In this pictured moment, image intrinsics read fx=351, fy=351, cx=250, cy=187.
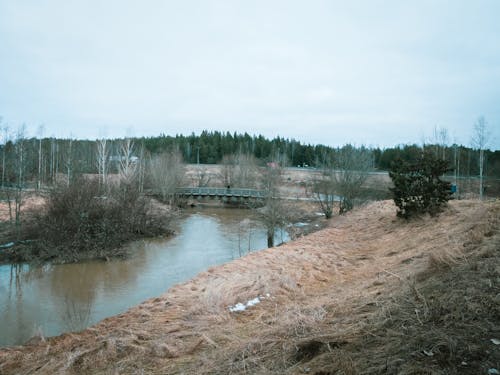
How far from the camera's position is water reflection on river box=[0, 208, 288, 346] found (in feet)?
33.5

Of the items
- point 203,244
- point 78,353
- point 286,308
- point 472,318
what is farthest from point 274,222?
point 472,318

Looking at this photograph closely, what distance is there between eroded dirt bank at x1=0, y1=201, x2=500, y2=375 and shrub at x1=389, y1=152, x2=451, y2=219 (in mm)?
3582

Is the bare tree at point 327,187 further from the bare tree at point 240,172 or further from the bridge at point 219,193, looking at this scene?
the bare tree at point 240,172

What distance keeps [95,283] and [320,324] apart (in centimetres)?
1175

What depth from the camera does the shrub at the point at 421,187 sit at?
41.8 ft

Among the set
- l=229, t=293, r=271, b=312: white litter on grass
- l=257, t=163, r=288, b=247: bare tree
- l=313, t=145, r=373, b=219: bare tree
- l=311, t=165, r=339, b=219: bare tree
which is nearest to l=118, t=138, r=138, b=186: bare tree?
l=257, t=163, r=288, b=247: bare tree

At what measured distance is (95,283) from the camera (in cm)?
1393

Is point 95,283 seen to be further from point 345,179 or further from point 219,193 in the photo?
point 219,193

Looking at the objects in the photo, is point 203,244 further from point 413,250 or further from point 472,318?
point 472,318

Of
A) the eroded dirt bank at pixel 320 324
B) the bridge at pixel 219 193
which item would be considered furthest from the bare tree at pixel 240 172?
the eroded dirt bank at pixel 320 324

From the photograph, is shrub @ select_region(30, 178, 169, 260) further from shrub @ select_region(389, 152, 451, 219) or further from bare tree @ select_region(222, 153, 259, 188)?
bare tree @ select_region(222, 153, 259, 188)

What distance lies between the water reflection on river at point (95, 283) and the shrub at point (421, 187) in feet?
27.4

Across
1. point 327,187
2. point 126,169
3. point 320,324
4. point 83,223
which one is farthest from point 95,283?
point 126,169

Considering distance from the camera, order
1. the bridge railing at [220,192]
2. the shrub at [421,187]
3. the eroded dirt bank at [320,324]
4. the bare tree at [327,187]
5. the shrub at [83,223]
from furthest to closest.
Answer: the bridge railing at [220,192], the bare tree at [327,187], the shrub at [83,223], the shrub at [421,187], the eroded dirt bank at [320,324]
